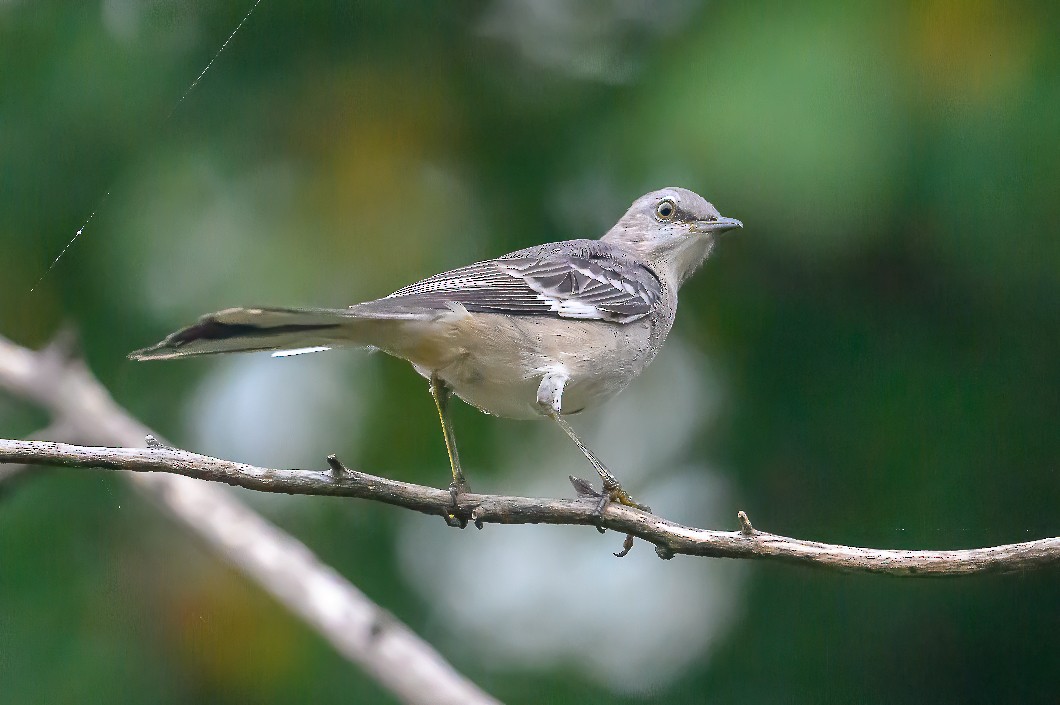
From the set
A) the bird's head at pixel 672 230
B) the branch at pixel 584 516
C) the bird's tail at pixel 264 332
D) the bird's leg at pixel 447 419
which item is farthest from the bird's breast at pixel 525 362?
the bird's head at pixel 672 230

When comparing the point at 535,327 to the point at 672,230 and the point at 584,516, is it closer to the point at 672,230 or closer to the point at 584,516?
the point at 584,516

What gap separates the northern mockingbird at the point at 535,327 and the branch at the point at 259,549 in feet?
2.96

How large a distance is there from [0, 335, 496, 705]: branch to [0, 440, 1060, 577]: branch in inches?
50.0

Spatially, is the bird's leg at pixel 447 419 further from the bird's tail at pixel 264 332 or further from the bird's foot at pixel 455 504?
the bird's tail at pixel 264 332

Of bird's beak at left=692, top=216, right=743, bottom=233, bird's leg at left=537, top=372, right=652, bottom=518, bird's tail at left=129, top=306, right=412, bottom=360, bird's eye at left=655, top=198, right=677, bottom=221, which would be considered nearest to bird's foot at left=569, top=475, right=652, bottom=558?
bird's leg at left=537, top=372, right=652, bottom=518

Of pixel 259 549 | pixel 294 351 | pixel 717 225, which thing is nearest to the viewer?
pixel 294 351

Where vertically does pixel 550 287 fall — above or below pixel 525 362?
above

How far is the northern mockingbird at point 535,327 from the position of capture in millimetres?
3500

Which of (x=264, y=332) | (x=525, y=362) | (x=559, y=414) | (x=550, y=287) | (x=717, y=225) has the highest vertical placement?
(x=264, y=332)

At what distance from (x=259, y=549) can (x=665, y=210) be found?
2366 millimetres

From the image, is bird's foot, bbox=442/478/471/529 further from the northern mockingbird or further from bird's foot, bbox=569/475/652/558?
bird's foot, bbox=569/475/652/558

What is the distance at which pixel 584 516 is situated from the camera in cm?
312

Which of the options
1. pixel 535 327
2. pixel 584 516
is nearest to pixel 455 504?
pixel 584 516

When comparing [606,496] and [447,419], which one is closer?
[606,496]
